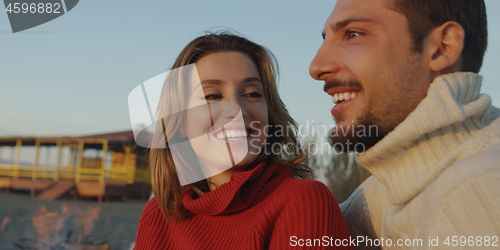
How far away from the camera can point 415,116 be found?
131 centimetres

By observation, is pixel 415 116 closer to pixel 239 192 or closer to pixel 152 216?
pixel 239 192

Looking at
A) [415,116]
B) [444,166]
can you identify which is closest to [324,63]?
[415,116]

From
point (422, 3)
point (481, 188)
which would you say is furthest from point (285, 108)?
point (481, 188)

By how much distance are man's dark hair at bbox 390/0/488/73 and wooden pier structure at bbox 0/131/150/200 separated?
14.9 metres

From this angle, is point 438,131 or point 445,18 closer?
point 438,131

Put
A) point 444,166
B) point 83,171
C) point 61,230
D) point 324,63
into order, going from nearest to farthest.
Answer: point 444,166, point 324,63, point 61,230, point 83,171

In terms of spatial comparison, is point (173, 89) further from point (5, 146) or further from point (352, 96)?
point (5, 146)

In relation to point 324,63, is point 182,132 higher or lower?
lower

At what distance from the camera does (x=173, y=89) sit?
94.9 inches

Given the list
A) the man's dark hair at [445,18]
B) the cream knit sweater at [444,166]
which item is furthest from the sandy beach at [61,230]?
the man's dark hair at [445,18]

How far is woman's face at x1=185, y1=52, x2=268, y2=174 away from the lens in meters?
2.07

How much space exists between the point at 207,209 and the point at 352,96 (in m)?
1.01

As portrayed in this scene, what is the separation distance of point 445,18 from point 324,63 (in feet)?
1.84

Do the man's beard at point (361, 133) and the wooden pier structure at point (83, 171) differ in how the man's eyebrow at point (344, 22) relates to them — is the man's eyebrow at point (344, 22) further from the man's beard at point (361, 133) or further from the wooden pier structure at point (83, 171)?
the wooden pier structure at point (83, 171)
